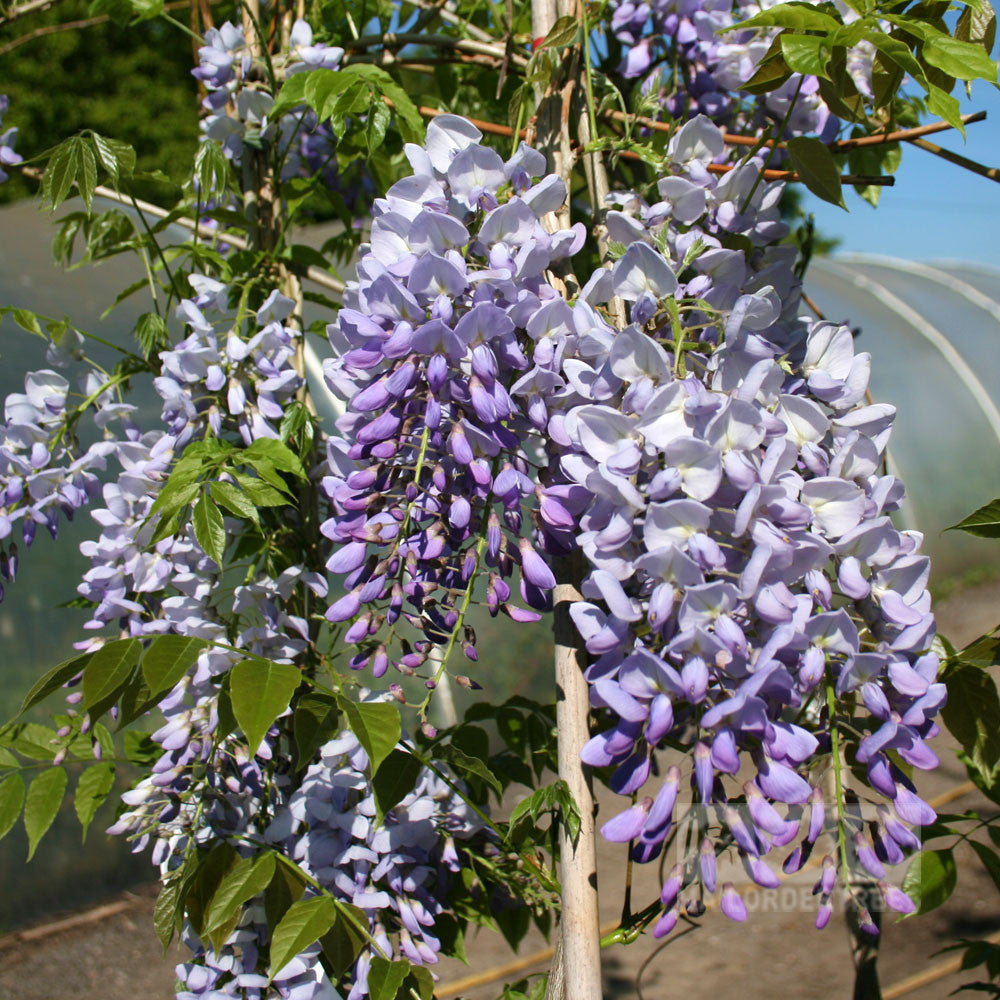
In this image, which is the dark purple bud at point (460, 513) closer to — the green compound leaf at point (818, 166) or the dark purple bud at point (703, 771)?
the dark purple bud at point (703, 771)

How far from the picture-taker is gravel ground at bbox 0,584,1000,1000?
86.2 inches

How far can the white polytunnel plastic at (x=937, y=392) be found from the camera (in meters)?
3.89

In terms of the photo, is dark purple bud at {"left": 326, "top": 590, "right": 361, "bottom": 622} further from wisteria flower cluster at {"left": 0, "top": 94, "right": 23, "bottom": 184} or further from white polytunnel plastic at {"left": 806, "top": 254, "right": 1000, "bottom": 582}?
white polytunnel plastic at {"left": 806, "top": 254, "right": 1000, "bottom": 582}

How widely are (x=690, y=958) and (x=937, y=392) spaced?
107 inches

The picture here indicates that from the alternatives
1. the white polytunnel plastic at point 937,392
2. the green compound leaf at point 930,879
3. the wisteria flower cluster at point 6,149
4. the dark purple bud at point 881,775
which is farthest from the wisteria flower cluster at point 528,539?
the white polytunnel plastic at point 937,392

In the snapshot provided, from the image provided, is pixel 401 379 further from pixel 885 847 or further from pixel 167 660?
pixel 885 847

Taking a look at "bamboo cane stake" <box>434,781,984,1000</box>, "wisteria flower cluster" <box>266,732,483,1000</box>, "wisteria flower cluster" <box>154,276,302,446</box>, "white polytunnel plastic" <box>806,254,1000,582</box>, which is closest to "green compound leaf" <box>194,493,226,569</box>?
"wisteria flower cluster" <box>154,276,302,446</box>

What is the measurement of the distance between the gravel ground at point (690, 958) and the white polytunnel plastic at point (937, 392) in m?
1.80

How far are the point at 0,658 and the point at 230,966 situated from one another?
4.83 feet

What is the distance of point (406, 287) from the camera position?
640 mm

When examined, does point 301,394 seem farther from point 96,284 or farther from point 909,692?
point 96,284

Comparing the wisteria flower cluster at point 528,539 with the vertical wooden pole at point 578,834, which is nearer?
the wisteria flower cluster at point 528,539

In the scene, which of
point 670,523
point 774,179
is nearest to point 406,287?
point 670,523

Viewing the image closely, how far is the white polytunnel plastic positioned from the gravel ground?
5.89 feet
